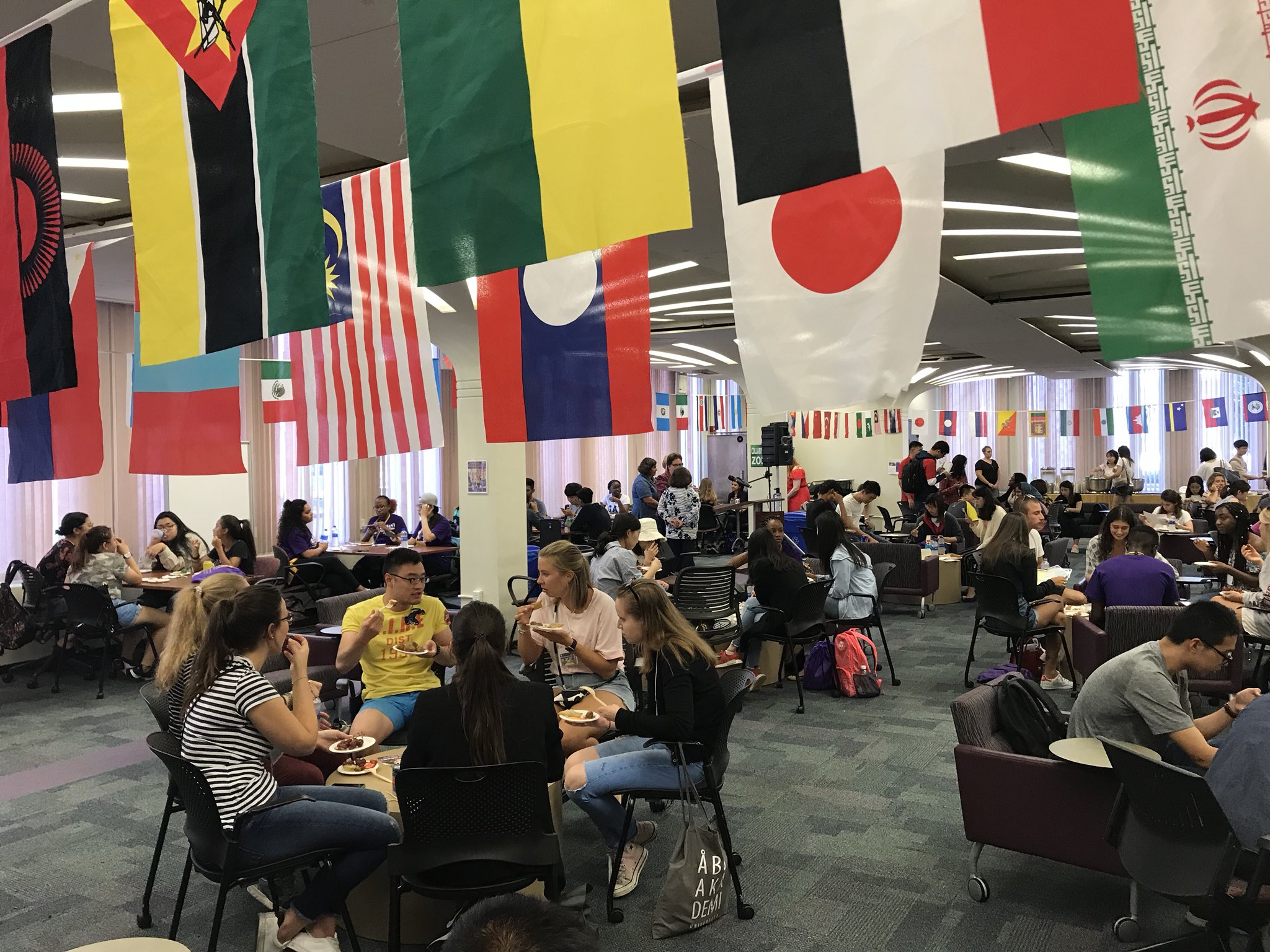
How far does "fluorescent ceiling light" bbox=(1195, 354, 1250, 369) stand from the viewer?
15.4m

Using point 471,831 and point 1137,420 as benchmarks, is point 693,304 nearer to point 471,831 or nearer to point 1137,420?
point 471,831

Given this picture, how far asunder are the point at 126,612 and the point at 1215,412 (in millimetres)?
18208

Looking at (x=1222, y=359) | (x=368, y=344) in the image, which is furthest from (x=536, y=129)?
(x=1222, y=359)

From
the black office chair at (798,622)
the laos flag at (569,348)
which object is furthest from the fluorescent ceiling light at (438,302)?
the laos flag at (569,348)

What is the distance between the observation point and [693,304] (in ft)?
35.0

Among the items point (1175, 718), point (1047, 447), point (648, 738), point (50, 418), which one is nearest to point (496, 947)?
point (648, 738)

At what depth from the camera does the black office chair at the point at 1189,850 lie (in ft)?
8.09

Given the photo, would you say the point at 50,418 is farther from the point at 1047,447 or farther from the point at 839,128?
the point at 1047,447

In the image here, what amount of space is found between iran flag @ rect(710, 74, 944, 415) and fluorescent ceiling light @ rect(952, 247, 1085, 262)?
709 cm

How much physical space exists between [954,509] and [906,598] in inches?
67.6

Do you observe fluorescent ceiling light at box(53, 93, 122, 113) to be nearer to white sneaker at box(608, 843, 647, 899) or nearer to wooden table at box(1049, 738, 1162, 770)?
white sneaker at box(608, 843, 647, 899)

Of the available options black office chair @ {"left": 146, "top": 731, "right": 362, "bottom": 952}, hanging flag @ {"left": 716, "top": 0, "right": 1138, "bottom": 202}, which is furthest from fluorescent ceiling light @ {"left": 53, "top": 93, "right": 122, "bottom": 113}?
hanging flag @ {"left": 716, "top": 0, "right": 1138, "bottom": 202}

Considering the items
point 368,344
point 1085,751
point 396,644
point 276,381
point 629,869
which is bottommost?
point 629,869

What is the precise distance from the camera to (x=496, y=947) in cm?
109
